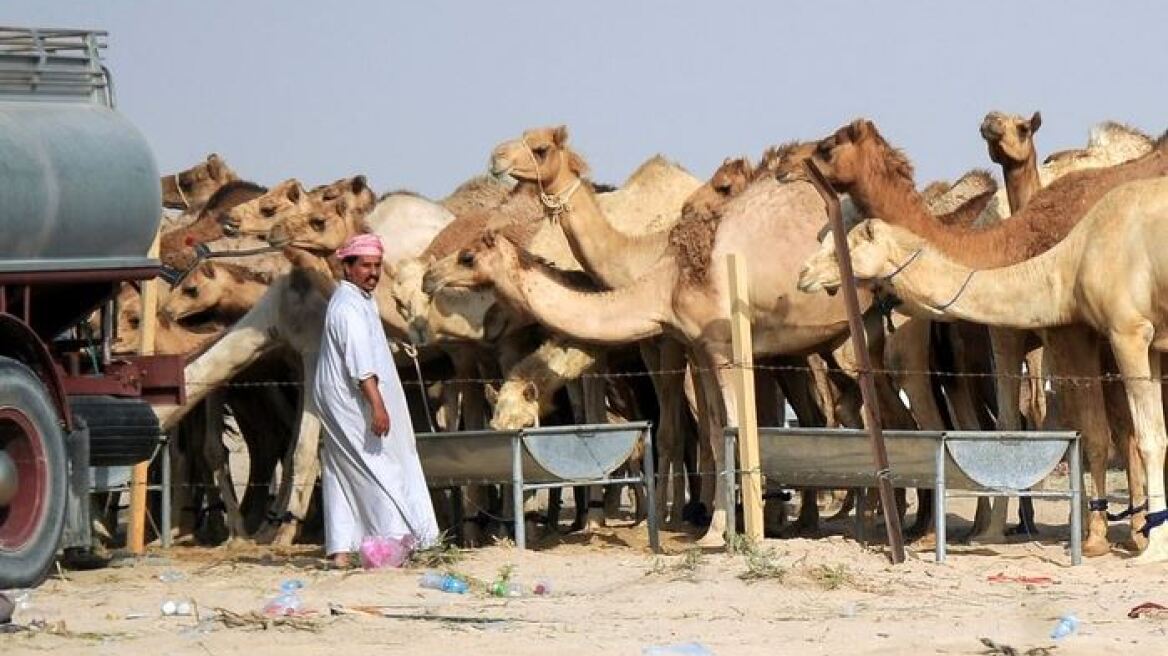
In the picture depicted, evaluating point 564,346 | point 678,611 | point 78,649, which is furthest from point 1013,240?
point 78,649

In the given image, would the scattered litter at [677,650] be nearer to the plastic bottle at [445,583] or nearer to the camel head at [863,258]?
the plastic bottle at [445,583]

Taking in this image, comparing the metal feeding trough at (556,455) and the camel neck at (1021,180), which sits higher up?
the camel neck at (1021,180)

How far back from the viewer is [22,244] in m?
12.7

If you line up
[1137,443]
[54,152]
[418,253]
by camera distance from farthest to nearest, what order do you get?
[418,253] → [1137,443] → [54,152]

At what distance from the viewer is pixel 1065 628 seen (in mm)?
10836

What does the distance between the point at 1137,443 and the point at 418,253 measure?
25.6 feet

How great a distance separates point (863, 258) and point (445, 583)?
147 inches

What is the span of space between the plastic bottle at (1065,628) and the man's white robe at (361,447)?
13.2 ft

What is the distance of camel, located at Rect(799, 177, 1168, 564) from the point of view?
14516 millimetres

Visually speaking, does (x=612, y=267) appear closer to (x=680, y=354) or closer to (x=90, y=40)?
(x=680, y=354)

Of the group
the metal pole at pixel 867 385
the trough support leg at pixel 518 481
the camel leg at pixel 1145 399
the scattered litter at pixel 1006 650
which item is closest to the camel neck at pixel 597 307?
Answer: the trough support leg at pixel 518 481

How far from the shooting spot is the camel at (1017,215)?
608 inches

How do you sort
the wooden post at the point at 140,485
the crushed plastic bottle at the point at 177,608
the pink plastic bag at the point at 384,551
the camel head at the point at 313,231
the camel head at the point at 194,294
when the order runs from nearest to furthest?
1. the crushed plastic bottle at the point at 177,608
2. the pink plastic bag at the point at 384,551
3. the wooden post at the point at 140,485
4. the camel head at the point at 313,231
5. the camel head at the point at 194,294

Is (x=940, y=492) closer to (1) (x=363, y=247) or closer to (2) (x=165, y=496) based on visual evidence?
(1) (x=363, y=247)
